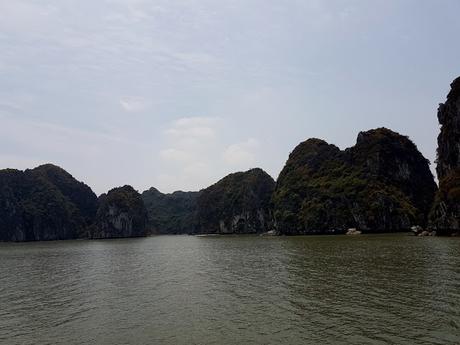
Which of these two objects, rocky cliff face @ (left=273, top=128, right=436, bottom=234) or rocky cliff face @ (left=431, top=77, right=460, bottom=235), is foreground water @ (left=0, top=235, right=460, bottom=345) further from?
rocky cliff face @ (left=273, top=128, right=436, bottom=234)

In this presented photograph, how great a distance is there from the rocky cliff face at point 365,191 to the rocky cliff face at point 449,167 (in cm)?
2650

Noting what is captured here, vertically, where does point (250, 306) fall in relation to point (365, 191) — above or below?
below

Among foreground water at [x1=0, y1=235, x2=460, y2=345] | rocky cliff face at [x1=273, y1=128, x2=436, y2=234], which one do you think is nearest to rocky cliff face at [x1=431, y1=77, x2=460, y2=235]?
rocky cliff face at [x1=273, y1=128, x2=436, y2=234]

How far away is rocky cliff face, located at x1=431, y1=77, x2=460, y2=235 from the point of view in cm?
9769

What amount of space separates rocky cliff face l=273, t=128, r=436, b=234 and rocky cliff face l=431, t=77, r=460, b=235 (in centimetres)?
2650

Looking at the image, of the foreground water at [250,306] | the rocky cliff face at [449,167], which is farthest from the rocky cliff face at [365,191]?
the foreground water at [250,306]

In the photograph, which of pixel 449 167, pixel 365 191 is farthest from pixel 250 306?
pixel 365 191

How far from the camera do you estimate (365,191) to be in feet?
517

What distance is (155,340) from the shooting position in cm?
2219

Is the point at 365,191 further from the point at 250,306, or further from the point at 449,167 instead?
the point at 250,306

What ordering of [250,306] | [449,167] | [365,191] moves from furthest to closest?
[365,191], [449,167], [250,306]

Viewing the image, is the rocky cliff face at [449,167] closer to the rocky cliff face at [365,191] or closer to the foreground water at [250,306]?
the rocky cliff face at [365,191]

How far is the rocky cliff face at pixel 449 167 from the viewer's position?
97.7 m

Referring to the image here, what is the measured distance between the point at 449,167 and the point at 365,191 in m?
42.5
